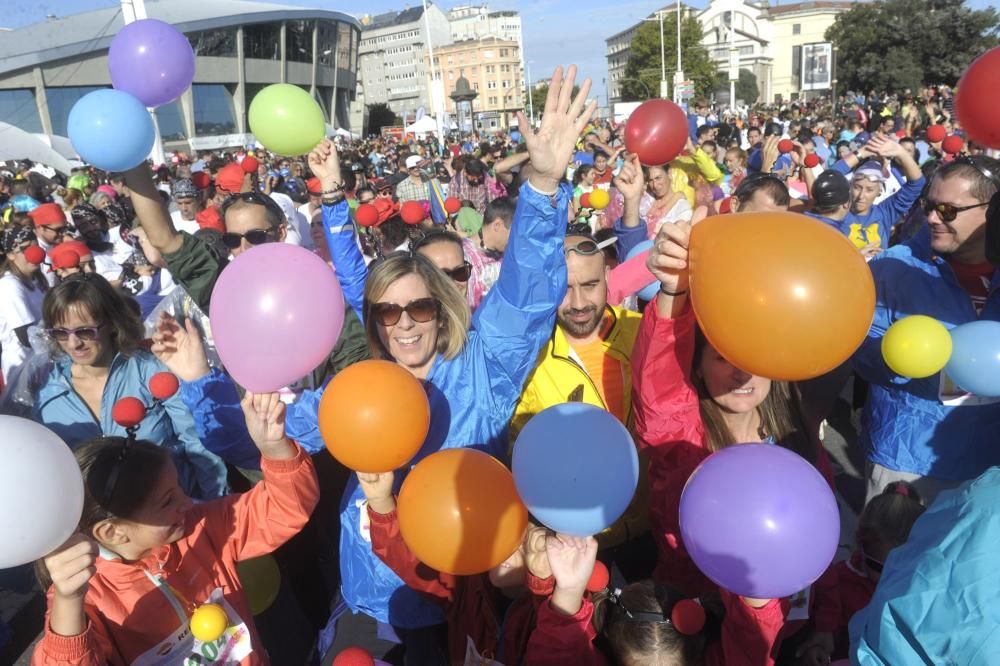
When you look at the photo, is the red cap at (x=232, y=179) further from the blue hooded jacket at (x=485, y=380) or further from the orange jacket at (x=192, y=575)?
the orange jacket at (x=192, y=575)

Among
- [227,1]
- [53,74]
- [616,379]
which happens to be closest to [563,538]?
[616,379]

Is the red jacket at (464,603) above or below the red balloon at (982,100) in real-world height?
below

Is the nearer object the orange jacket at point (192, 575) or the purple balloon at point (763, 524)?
the purple balloon at point (763, 524)

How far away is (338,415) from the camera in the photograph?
1.80 metres

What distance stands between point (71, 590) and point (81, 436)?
5.37ft

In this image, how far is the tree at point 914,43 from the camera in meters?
35.7

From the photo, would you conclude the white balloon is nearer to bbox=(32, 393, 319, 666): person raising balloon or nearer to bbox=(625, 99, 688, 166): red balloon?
bbox=(32, 393, 319, 666): person raising balloon

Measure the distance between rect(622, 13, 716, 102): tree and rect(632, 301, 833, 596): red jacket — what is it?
54533mm

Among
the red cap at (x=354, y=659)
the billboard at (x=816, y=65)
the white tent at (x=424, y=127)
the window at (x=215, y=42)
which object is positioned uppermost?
the window at (x=215, y=42)

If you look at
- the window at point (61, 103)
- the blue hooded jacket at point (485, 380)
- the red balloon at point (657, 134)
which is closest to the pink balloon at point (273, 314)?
the blue hooded jacket at point (485, 380)

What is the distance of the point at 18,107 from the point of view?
3834 cm

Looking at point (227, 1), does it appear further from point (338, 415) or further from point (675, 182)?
point (338, 415)

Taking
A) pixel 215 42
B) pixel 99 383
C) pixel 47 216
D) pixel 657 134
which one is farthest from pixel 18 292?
pixel 215 42

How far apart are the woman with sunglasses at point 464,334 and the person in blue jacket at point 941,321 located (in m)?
1.66
